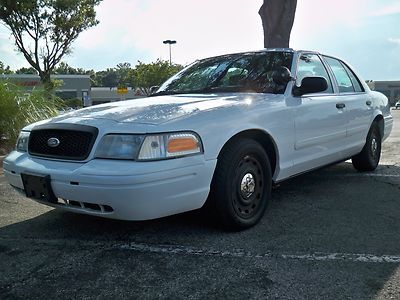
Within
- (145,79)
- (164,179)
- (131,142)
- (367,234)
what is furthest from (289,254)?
(145,79)

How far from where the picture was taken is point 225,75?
4.72 metres

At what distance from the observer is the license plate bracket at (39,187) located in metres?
3.35

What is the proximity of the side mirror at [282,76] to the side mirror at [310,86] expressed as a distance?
0.43 ft

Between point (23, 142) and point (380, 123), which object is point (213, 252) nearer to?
point (23, 142)

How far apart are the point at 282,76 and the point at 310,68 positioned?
76cm

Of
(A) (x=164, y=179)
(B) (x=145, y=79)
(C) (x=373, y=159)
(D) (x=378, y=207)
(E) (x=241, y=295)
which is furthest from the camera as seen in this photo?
(B) (x=145, y=79)

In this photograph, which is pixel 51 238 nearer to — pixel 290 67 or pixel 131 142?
pixel 131 142

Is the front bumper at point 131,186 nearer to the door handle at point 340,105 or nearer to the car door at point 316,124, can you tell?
the car door at point 316,124

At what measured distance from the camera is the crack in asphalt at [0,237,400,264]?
126 inches

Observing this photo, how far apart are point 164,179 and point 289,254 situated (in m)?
1.06

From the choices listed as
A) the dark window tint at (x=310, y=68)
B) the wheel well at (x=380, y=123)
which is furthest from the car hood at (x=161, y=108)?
the wheel well at (x=380, y=123)

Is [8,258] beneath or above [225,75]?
beneath

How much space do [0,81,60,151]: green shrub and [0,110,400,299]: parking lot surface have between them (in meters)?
4.26

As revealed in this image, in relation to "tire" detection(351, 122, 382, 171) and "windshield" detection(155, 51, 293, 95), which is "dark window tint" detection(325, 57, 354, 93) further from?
"windshield" detection(155, 51, 293, 95)
